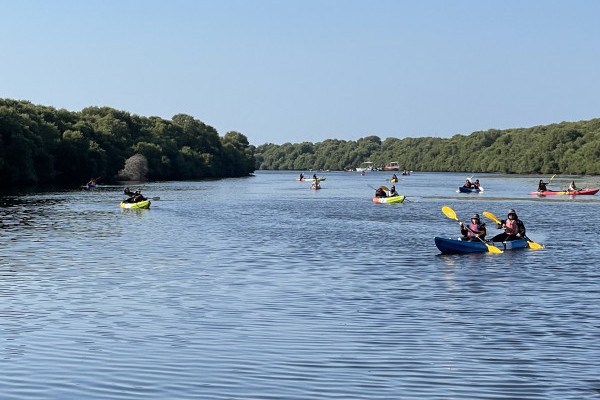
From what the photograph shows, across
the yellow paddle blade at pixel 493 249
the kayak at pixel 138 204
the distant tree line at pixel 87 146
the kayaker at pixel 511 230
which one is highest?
the distant tree line at pixel 87 146

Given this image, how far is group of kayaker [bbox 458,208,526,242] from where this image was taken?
3531 cm

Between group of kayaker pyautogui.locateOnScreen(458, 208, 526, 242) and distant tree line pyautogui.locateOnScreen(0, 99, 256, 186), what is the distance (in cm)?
6865

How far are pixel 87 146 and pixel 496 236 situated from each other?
322 ft

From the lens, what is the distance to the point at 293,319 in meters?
19.1

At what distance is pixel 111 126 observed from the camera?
521ft

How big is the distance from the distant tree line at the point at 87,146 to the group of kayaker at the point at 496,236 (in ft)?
225

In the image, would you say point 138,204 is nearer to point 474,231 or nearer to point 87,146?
point 474,231

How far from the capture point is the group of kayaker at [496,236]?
116 feet

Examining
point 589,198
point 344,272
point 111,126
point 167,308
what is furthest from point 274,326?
point 111,126

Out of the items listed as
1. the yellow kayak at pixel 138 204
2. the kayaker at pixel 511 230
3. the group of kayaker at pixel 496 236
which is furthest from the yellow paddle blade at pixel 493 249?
the yellow kayak at pixel 138 204

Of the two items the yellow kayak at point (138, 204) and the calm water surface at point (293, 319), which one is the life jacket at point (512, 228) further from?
the yellow kayak at point (138, 204)

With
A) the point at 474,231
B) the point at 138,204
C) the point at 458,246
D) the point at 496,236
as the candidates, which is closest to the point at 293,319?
the point at 458,246

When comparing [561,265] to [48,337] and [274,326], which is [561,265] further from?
[48,337]

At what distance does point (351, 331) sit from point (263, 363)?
3.46 m
